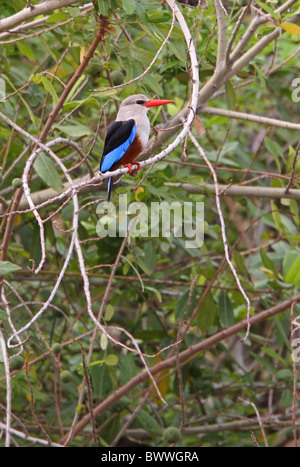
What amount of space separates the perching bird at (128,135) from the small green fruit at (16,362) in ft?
2.65

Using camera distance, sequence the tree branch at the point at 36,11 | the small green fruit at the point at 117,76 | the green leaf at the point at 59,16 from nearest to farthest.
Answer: the tree branch at the point at 36,11
the green leaf at the point at 59,16
the small green fruit at the point at 117,76

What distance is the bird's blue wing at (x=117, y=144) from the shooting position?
9.93ft

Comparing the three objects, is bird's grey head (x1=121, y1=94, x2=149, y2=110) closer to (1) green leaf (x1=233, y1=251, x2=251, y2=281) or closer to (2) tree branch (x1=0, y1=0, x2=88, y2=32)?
(2) tree branch (x1=0, y1=0, x2=88, y2=32)

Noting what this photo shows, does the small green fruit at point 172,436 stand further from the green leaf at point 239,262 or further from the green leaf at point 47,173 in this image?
the green leaf at point 47,173

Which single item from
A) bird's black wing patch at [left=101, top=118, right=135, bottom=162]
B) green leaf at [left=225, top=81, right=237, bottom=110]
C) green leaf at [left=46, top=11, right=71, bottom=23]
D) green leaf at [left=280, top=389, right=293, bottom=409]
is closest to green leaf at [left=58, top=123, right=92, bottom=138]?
bird's black wing patch at [left=101, top=118, right=135, bottom=162]

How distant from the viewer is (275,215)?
3.63 metres

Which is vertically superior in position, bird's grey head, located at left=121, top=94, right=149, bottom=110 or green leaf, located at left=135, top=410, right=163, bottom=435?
bird's grey head, located at left=121, top=94, right=149, bottom=110

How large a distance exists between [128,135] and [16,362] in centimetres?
109

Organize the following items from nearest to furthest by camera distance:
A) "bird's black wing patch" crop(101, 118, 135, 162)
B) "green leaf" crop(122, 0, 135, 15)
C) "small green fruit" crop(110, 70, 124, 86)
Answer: "green leaf" crop(122, 0, 135, 15) < "bird's black wing patch" crop(101, 118, 135, 162) < "small green fruit" crop(110, 70, 124, 86)

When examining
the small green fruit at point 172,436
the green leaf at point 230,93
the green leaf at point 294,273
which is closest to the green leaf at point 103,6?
the green leaf at point 230,93

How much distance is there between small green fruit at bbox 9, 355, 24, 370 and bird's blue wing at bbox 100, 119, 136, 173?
89cm

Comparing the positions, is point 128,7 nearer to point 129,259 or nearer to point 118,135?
point 118,135

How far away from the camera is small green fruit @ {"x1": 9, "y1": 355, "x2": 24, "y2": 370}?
2.95 meters

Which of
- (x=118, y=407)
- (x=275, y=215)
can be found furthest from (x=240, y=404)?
(x=275, y=215)
